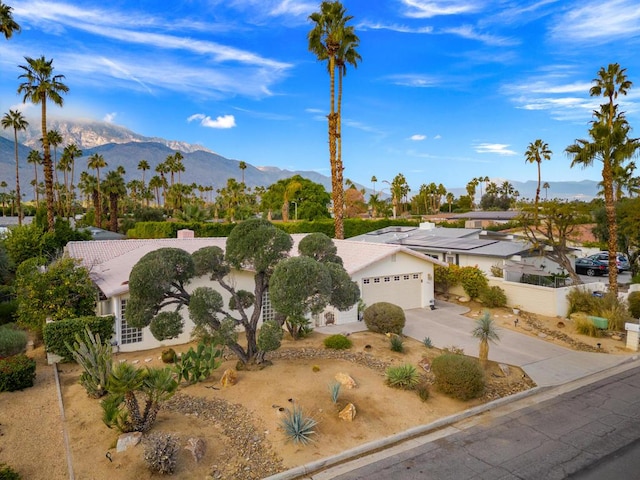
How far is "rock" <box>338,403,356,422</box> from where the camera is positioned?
34.8 ft

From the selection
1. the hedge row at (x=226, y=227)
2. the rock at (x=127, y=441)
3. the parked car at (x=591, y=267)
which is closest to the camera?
the rock at (x=127, y=441)

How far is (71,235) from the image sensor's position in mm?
33969

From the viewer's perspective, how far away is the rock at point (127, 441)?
9086mm

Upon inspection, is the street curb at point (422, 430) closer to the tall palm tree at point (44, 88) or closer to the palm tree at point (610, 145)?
the palm tree at point (610, 145)

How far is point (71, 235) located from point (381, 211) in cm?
6491

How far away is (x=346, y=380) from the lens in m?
12.5

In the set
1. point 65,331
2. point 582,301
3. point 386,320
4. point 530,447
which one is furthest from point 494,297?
point 65,331

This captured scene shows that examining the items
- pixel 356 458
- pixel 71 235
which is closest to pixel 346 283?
pixel 356 458

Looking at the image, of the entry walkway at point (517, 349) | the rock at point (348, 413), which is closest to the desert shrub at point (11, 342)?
the entry walkway at point (517, 349)

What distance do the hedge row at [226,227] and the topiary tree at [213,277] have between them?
29.8m

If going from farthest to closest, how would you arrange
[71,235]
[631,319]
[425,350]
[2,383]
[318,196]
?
[318,196]
[71,235]
[631,319]
[425,350]
[2,383]

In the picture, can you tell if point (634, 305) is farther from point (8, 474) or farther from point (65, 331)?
point (65, 331)

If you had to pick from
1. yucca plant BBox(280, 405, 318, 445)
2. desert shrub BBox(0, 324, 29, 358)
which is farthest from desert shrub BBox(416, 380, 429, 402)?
desert shrub BBox(0, 324, 29, 358)

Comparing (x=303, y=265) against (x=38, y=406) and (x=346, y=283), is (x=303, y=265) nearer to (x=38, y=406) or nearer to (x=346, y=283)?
(x=346, y=283)
